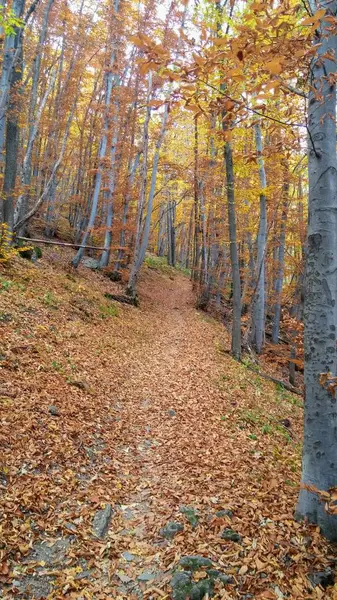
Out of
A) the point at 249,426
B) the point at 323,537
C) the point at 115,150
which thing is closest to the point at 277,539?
the point at 323,537

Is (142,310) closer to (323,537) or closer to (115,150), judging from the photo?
(115,150)

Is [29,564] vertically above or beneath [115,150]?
beneath

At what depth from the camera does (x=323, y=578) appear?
113 inches

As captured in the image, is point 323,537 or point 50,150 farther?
point 50,150

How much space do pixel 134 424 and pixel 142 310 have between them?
9.72 metres

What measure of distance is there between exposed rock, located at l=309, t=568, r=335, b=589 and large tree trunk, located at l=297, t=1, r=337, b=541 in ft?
1.00

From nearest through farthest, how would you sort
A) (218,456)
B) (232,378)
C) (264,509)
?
1. (264,509)
2. (218,456)
3. (232,378)

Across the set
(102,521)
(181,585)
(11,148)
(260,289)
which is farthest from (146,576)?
(260,289)

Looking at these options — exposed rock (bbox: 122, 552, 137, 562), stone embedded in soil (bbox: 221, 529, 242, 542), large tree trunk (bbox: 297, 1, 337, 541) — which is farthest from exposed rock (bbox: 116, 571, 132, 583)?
large tree trunk (bbox: 297, 1, 337, 541)

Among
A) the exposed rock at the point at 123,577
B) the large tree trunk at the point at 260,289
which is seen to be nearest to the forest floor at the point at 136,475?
the exposed rock at the point at 123,577

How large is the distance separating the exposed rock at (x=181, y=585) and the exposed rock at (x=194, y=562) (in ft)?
0.28

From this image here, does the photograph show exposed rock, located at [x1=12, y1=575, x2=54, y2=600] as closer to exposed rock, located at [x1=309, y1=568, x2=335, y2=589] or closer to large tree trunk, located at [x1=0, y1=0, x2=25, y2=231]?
exposed rock, located at [x1=309, y1=568, x2=335, y2=589]

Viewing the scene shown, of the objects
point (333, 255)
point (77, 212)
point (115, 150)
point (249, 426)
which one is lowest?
point (249, 426)

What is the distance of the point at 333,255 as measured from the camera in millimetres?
3062
